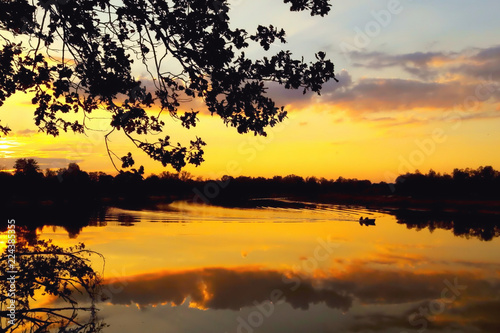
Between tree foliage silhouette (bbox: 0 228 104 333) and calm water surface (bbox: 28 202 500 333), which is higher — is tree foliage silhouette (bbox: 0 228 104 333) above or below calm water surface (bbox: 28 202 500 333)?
above

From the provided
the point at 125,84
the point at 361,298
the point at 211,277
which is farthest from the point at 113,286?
the point at 125,84

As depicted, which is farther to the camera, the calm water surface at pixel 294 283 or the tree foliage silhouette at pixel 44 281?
the calm water surface at pixel 294 283

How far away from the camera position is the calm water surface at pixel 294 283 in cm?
1608

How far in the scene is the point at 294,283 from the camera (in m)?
21.3

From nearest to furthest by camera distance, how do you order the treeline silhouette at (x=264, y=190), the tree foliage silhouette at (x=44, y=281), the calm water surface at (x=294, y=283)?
the tree foliage silhouette at (x=44, y=281) < the calm water surface at (x=294, y=283) < the treeline silhouette at (x=264, y=190)

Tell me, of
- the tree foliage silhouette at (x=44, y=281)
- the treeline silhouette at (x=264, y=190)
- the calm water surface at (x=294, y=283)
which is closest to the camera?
the tree foliage silhouette at (x=44, y=281)

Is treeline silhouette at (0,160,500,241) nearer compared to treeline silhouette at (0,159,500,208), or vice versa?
treeline silhouette at (0,160,500,241)

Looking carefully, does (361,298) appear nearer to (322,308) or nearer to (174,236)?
(322,308)

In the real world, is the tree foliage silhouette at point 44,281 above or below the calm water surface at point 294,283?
above

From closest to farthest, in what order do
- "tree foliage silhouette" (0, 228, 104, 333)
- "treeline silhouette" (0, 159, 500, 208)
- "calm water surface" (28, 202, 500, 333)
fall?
"tree foliage silhouette" (0, 228, 104, 333) < "calm water surface" (28, 202, 500, 333) < "treeline silhouette" (0, 159, 500, 208)

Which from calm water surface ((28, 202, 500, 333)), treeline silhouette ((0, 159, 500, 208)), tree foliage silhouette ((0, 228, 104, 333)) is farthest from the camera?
treeline silhouette ((0, 159, 500, 208))

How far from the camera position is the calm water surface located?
16078mm

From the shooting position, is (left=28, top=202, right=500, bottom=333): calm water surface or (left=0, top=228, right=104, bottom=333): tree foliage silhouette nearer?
(left=0, top=228, right=104, bottom=333): tree foliage silhouette

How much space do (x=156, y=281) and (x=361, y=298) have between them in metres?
10.2
